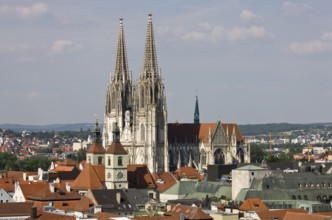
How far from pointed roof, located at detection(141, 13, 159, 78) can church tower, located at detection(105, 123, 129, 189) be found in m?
55.4

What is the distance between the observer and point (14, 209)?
106 meters

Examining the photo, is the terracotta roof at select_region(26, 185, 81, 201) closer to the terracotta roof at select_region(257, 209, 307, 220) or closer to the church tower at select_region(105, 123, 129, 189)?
the church tower at select_region(105, 123, 129, 189)

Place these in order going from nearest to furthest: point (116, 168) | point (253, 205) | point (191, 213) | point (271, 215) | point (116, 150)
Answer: point (191, 213) → point (271, 215) → point (253, 205) → point (116, 168) → point (116, 150)

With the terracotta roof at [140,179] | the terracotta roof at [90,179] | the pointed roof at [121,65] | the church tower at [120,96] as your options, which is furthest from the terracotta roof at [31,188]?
the pointed roof at [121,65]

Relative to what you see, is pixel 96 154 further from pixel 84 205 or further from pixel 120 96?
pixel 120 96

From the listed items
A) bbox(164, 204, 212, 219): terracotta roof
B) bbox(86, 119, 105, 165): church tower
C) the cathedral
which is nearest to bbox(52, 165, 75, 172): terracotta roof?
the cathedral

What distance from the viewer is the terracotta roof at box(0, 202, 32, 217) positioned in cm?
10444

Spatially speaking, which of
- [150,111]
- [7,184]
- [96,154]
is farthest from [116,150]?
[150,111]

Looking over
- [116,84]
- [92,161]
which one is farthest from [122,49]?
[92,161]

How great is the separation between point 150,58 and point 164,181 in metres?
36.3

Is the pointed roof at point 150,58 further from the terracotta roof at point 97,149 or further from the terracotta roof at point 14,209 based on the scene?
the terracotta roof at point 14,209

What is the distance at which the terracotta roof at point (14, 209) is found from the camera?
10444 centimetres

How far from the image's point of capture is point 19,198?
128 m

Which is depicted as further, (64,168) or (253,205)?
(64,168)
